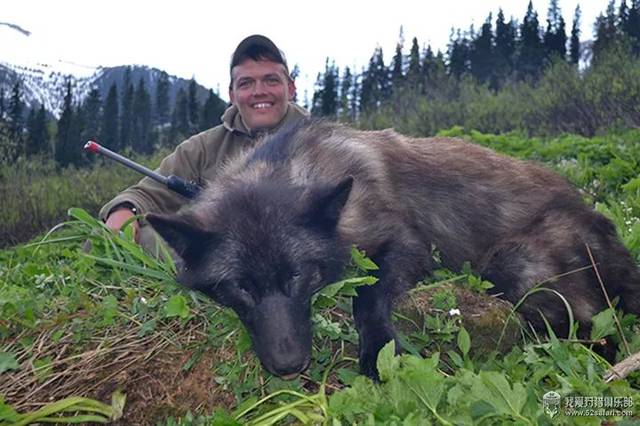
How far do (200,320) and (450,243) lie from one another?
1781 millimetres

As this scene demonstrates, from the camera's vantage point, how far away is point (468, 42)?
31766 mm

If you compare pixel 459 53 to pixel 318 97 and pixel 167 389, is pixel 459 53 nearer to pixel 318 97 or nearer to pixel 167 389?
pixel 318 97

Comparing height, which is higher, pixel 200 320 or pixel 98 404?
pixel 200 320

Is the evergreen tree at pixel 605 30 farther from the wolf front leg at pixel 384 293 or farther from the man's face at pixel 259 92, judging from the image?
the wolf front leg at pixel 384 293

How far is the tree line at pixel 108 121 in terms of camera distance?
53.0ft

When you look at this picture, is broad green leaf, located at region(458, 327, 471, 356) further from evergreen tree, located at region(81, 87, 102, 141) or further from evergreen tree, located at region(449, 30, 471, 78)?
evergreen tree, located at region(449, 30, 471, 78)

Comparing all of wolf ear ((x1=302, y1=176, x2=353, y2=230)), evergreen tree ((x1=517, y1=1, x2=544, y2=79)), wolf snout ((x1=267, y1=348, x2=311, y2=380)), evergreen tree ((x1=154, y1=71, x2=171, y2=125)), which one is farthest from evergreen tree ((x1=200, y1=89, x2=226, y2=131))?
wolf snout ((x1=267, y1=348, x2=311, y2=380))

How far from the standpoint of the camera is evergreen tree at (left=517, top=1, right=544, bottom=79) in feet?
90.8

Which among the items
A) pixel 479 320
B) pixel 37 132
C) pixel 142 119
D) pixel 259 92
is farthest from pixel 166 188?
pixel 142 119

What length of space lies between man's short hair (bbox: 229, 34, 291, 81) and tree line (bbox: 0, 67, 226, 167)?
772 centimetres

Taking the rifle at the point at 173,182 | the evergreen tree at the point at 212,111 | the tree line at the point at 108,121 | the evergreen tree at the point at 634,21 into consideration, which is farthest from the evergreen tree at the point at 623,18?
the rifle at the point at 173,182

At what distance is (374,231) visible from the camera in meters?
3.42

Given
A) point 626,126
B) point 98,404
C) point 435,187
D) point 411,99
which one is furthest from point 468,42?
point 98,404

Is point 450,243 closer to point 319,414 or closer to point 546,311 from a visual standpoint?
point 546,311
